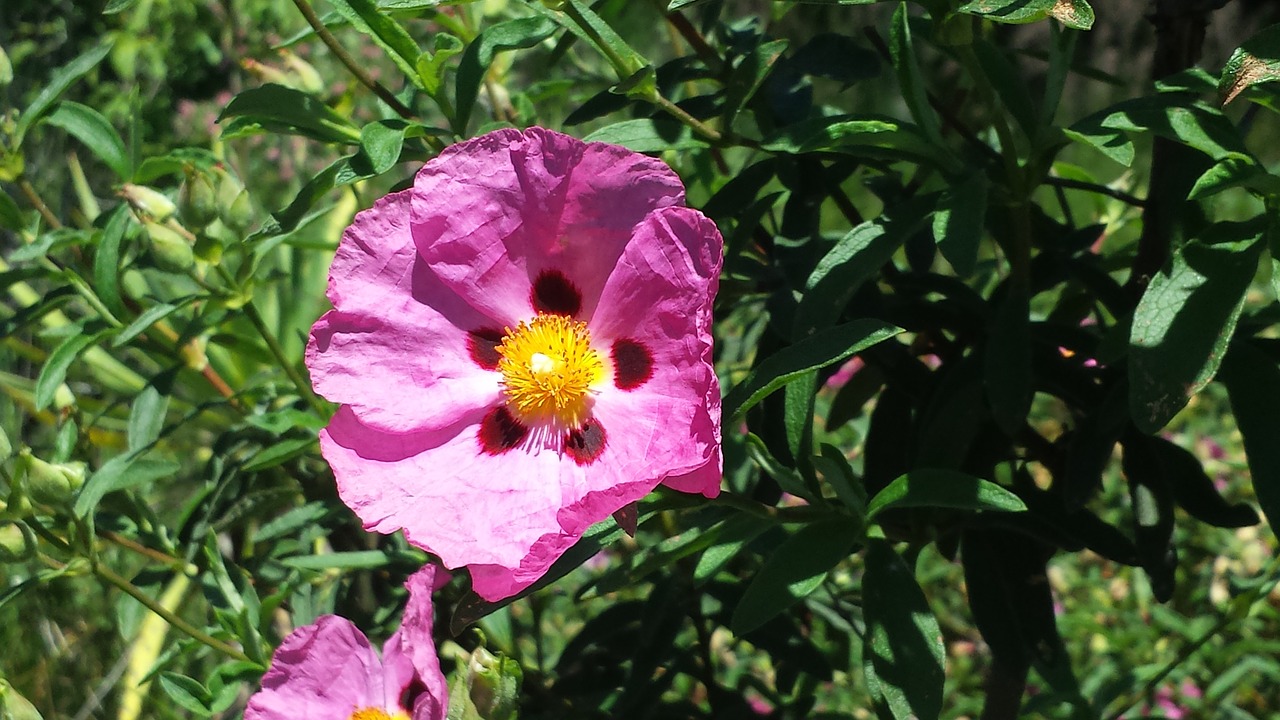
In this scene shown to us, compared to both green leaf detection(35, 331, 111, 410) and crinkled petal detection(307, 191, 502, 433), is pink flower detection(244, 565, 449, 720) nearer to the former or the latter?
crinkled petal detection(307, 191, 502, 433)

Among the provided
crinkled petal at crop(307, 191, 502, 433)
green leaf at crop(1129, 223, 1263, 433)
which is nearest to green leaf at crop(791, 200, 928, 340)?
green leaf at crop(1129, 223, 1263, 433)

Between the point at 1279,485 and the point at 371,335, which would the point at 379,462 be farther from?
the point at 1279,485

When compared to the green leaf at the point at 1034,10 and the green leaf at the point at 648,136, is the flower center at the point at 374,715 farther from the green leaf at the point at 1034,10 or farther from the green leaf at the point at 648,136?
the green leaf at the point at 1034,10

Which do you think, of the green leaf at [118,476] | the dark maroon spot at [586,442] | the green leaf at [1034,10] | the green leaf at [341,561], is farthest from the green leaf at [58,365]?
the green leaf at [1034,10]

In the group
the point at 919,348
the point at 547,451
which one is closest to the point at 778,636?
the point at 919,348

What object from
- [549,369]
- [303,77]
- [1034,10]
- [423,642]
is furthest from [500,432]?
[303,77]
